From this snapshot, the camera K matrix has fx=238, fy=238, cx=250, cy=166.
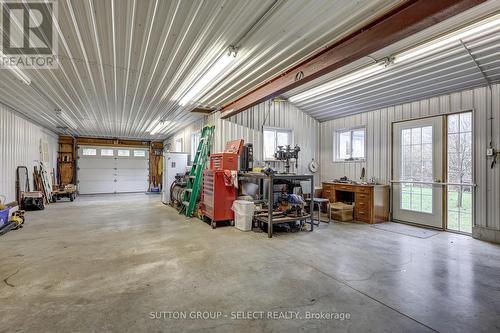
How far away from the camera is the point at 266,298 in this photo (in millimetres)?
2262

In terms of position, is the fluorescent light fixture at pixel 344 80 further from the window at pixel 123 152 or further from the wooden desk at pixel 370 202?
the window at pixel 123 152

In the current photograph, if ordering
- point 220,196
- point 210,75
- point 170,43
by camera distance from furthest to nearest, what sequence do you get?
point 220,196
point 210,75
point 170,43

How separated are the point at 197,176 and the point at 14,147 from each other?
5259 mm

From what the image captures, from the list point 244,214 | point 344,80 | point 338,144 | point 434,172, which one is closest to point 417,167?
point 434,172

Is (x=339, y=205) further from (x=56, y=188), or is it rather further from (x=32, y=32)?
(x=56, y=188)

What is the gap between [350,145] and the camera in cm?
673

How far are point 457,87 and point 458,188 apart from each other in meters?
1.93

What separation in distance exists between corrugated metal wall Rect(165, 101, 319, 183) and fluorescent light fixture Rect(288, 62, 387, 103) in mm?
686

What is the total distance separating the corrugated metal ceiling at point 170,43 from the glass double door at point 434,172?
338 centimetres

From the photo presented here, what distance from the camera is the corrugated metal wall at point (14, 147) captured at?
604 cm

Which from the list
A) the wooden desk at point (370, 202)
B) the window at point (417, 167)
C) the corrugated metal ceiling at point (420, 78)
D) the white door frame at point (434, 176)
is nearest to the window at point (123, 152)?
the corrugated metal ceiling at point (420, 78)

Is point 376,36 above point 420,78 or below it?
below

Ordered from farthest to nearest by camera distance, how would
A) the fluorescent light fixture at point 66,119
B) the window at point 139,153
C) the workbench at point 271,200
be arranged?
the window at point 139,153 < the fluorescent light fixture at point 66,119 < the workbench at point 271,200

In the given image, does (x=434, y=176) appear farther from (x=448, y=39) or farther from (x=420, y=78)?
(x=448, y=39)
